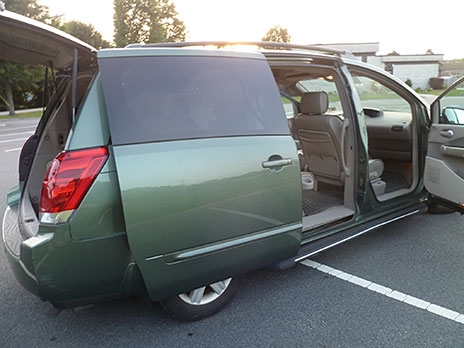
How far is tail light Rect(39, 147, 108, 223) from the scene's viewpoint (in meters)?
1.98

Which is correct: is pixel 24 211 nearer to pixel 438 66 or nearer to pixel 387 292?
pixel 387 292

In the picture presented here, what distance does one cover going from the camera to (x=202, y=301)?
2533 mm

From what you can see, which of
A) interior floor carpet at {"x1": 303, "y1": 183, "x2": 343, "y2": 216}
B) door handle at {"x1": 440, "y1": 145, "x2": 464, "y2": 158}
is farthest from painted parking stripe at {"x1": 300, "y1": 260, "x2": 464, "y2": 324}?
door handle at {"x1": 440, "y1": 145, "x2": 464, "y2": 158}

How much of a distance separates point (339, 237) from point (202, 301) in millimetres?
1289

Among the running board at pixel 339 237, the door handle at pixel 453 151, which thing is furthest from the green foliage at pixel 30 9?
the door handle at pixel 453 151

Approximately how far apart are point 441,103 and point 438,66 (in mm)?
52291

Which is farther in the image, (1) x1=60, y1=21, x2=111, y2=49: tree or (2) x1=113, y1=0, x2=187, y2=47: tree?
(2) x1=113, y1=0, x2=187, y2=47: tree

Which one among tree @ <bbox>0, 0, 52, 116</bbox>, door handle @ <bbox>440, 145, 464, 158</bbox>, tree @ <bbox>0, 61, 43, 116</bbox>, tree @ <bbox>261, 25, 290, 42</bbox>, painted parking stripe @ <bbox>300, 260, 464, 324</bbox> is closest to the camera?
painted parking stripe @ <bbox>300, 260, 464, 324</bbox>

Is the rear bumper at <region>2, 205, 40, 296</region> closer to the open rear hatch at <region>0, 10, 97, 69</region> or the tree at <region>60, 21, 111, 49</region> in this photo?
the open rear hatch at <region>0, 10, 97, 69</region>

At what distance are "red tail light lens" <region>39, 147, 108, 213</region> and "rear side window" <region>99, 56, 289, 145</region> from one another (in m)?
0.18

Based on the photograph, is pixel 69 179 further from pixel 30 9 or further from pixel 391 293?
pixel 30 9

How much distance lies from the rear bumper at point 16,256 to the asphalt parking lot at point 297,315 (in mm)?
496

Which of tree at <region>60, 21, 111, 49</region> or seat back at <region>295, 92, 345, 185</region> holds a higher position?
tree at <region>60, 21, 111, 49</region>

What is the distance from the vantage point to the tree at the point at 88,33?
42.2 meters
